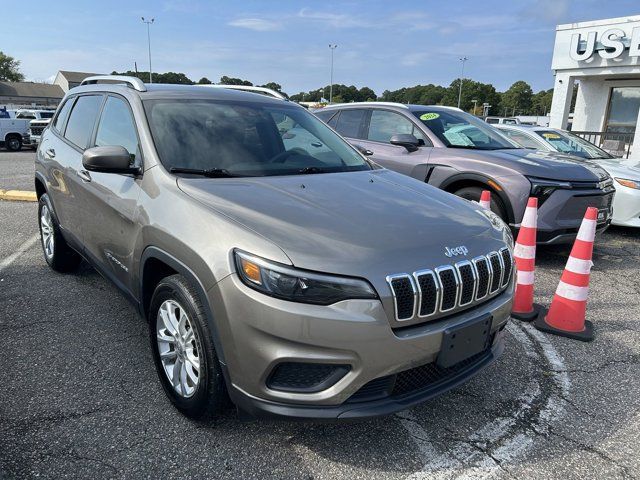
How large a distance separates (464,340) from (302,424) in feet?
3.10

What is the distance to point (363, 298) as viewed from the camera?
6.81 ft

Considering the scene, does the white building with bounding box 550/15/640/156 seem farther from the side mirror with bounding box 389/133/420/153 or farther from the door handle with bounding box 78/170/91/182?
the door handle with bounding box 78/170/91/182

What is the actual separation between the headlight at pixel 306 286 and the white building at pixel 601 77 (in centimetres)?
1672

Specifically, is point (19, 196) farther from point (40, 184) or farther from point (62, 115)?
point (62, 115)

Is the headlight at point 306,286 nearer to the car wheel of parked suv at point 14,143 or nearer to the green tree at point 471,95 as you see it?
the car wheel of parked suv at point 14,143

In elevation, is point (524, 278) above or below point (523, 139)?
below

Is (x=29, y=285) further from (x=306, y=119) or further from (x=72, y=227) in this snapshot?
(x=306, y=119)

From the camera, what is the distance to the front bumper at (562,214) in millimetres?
5266

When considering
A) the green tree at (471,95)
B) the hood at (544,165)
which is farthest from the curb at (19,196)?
the green tree at (471,95)

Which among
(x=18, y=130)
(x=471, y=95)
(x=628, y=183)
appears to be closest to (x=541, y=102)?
(x=471, y=95)

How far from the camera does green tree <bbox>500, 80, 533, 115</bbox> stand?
10525 cm

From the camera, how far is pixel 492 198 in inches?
220

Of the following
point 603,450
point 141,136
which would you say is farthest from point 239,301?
point 603,450

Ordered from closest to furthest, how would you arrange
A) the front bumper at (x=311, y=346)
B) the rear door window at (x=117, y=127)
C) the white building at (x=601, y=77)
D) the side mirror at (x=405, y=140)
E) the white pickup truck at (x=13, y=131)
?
the front bumper at (x=311, y=346) < the rear door window at (x=117, y=127) < the side mirror at (x=405, y=140) < the white building at (x=601, y=77) < the white pickup truck at (x=13, y=131)
